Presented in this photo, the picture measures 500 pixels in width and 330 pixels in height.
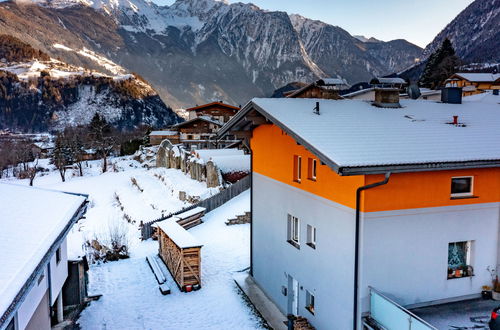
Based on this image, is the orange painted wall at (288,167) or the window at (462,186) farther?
the window at (462,186)

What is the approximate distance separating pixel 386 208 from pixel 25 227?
804 cm

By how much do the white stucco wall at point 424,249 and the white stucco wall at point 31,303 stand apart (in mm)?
7150

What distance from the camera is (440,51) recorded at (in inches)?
2975

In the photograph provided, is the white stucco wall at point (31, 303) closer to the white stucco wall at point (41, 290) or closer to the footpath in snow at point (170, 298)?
the white stucco wall at point (41, 290)

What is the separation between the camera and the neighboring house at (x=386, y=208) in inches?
372

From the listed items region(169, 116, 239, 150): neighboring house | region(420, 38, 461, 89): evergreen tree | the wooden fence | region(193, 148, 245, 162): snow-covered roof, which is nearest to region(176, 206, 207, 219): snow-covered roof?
the wooden fence

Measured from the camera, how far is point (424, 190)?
9.82 metres

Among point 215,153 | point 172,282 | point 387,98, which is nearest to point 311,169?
point 387,98

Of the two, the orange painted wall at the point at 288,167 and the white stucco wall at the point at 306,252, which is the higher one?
the orange painted wall at the point at 288,167

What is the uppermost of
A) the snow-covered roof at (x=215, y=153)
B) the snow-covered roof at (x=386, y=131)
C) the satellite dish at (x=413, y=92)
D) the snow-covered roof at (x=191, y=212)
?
the satellite dish at (x=413, y=92)

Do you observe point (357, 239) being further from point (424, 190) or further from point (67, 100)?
point (67, 100)

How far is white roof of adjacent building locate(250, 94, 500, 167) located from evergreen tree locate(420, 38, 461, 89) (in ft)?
202

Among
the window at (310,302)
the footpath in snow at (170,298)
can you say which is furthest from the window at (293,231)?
the footpath in snow at (170,298)

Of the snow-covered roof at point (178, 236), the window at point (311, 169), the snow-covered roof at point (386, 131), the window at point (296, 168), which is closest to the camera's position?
the snow-covered roof at point (386, 131)
